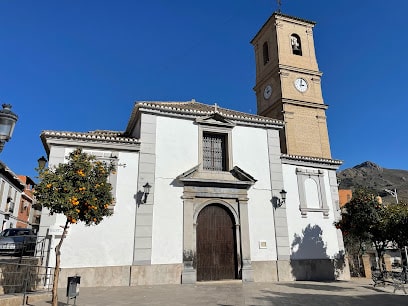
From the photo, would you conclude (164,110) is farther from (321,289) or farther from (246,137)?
(321,289)

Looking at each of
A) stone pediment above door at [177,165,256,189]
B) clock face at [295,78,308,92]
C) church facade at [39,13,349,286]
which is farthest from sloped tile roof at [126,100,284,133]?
clock face at [295,78,308,92]

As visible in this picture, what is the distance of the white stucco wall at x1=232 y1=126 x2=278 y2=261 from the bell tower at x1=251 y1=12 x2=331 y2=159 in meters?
5.65

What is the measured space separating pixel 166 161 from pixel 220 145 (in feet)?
9.13

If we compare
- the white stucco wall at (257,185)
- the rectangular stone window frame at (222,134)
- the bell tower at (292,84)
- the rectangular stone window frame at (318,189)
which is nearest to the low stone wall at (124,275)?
the white stucco wall at (257,185)

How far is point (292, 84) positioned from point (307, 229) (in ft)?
36.1

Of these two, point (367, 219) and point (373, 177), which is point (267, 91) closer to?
point (367, 219)

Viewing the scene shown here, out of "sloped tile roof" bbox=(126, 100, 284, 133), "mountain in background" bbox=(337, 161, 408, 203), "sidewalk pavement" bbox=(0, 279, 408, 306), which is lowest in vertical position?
"sidewalk pavement" bbox=(0, 279, 408, 306)

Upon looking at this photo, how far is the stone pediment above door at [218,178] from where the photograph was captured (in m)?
12.4

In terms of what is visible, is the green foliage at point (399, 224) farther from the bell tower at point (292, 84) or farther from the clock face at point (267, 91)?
the clock face at point (267, 91)

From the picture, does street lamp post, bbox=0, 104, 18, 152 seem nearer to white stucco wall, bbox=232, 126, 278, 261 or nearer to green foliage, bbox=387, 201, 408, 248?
white stucco wall, bbox=232, 126, 278, 261

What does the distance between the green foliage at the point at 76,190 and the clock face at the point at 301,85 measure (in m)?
16.9

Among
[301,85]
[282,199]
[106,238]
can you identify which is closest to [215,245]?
[282,199]

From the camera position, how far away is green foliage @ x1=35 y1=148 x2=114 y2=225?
7.06 metres

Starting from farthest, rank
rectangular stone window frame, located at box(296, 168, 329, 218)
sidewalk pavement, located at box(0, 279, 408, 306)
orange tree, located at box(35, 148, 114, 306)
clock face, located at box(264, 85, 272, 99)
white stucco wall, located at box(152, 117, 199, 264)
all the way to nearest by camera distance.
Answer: clock face, located at box(264, 85, 272, 99), rectangular stone window frame, located at box(296, 168, 329, 218), white stucco wall, located at box(152, 117, 199, 264), sidewalk pavement, located at box(0, 279, 408, 306), orange tree, located at box(35, 148, 114, 306)
